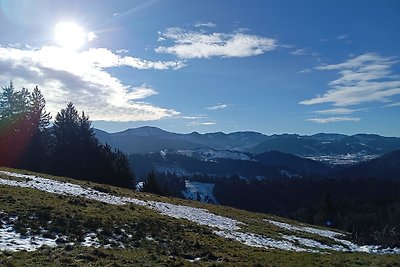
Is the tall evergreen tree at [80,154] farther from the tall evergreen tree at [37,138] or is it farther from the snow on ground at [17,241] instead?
the snow on ground at [17,241]

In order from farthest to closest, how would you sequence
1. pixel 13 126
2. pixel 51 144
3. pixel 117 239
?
1. pixel 51 144
2. pixel 13 126
3. pixel 117 239

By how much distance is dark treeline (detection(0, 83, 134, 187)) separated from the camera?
6588cm

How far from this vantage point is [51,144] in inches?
2808

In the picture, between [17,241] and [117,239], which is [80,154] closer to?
[117,239]

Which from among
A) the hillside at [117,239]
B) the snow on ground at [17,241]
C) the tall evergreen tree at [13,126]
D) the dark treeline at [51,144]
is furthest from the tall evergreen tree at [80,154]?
the snow on ground at [17,241]

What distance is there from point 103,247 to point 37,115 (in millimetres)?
58533

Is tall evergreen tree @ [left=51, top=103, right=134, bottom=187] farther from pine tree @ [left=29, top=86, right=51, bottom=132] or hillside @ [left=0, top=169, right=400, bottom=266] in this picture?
hillside @ [left=0, top=169, right=400, bottom=266]

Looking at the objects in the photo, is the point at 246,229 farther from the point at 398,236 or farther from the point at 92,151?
the point at 92,151

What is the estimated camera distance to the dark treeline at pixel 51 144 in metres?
65.9

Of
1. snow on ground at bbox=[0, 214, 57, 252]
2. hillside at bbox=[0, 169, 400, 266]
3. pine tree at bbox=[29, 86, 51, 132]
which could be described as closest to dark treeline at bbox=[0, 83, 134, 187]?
pine tree at bbox=[29, 86, 51, 132]

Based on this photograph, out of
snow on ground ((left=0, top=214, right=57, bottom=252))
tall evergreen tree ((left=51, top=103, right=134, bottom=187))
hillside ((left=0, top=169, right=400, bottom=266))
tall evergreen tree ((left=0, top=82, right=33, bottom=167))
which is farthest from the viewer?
tall evergreen tree ((left=51, top=103, right=134, bottom=187))

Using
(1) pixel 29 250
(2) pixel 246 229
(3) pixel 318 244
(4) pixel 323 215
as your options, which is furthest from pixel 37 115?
(4) pixel 323 215

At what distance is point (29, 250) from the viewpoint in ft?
49.2

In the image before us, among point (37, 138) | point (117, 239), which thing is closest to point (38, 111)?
point (37, 138)
